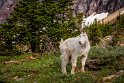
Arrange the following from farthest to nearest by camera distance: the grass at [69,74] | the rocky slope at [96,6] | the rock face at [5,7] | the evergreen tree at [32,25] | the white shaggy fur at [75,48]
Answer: the rock face at [5,7]
the rocky slope at [96,6]
the evergreen tree at [32,25]
the white shaggy fur at [75,48]
the grass at [69,74]

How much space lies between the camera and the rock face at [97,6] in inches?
4685

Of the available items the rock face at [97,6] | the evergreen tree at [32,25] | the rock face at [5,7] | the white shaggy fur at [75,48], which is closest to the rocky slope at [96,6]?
the rock face at [97,6]

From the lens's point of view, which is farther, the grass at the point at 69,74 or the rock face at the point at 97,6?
the rock face at the point at 97,6

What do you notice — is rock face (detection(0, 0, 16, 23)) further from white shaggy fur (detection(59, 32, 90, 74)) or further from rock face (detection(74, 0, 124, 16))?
white shaggy fur (detection(59, 32, 90, 74))

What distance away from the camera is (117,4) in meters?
118

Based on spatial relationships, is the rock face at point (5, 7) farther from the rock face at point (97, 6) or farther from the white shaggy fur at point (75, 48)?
the white shaggy fur at point (75, 48)

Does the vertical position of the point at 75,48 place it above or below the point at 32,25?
above

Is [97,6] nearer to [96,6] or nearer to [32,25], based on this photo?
[96,6]

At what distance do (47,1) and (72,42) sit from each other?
960 inches

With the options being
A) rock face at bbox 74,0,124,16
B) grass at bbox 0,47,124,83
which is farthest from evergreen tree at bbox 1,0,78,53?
rock face at bbox 74,0,124,16

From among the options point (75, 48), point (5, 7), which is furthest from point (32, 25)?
point (5, 7)

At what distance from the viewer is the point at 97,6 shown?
413ft

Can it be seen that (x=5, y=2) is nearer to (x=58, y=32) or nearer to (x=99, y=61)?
(x=58, y=32)

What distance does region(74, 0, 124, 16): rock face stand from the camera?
119000 millimetres
